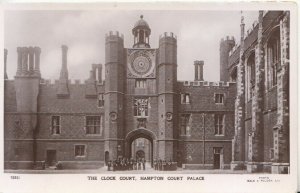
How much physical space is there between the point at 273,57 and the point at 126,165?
1872 millimetres

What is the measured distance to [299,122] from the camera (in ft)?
16.1

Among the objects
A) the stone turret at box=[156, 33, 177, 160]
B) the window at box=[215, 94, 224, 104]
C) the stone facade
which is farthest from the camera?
the window at box=[215, 94, 224, 104]

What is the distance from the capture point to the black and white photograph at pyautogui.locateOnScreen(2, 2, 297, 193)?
5043mm

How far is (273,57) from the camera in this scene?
5188mm

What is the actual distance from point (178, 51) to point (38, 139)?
1723mm

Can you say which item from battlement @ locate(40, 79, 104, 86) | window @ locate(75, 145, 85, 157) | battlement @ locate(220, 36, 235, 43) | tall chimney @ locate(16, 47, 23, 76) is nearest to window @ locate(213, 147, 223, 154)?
battlement @ locate(220, 36, 235, 43)

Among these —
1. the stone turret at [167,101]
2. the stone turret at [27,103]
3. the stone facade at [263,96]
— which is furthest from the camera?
the stone turret at [167,101]

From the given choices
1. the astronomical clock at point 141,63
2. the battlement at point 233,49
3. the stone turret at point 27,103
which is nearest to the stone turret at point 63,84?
the stone turret at point 27,103

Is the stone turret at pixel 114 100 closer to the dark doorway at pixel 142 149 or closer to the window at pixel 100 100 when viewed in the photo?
the window at pixel 100 100

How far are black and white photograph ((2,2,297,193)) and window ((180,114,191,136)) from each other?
11 mm

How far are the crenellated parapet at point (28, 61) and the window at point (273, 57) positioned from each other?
2.36 meters

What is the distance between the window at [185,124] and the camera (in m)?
5.37

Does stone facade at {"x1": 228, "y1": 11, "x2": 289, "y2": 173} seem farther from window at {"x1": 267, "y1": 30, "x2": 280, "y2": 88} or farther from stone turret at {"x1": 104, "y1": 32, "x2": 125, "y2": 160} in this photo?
stone turret at {"x1": 104, "y1": 32, "x2": 125, "y2": 160}

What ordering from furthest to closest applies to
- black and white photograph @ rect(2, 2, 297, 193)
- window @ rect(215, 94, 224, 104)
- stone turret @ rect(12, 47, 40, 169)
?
window @ rect(215, 94, 224, 104) → stone turret @ rect(12, 47, 40, 169) → black and white photograph @ rect(2, 2, 297, 193)
